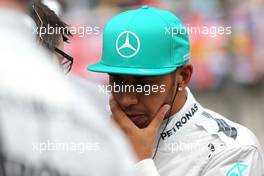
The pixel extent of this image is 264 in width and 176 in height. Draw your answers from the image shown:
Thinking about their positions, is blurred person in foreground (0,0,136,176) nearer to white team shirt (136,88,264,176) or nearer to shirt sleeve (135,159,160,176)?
shirt sleeve (135,159,160,176)

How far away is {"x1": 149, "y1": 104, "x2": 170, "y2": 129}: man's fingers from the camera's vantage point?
5.85 feet

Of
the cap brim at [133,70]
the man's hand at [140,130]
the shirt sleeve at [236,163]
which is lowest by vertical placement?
the shirt sleeve at [236,163]

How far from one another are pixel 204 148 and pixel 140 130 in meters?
0.17

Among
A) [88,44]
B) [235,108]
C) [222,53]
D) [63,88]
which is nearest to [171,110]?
[63,88]

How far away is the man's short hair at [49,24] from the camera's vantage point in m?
1.72

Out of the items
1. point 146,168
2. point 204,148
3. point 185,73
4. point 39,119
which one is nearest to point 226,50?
point 185,73

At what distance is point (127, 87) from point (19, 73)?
90 cm

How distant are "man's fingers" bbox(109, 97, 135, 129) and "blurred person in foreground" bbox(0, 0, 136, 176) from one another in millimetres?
823

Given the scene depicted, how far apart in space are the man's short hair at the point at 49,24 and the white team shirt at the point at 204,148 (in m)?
0.35

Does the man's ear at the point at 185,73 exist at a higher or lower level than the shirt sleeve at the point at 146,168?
higher

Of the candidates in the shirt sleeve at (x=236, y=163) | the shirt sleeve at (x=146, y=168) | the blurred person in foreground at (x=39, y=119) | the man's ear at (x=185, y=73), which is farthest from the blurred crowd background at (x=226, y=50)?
the blurred person in foreground at (x=39, y=119)

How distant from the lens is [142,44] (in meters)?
1.82

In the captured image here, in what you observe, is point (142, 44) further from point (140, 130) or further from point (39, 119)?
point (39, 119)

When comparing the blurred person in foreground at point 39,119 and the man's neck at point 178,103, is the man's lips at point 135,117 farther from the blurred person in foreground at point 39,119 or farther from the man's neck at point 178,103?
the blurred person in foreground at point 39,119
